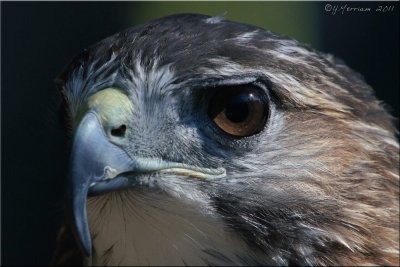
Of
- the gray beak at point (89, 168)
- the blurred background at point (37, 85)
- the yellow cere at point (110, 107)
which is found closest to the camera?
the gray beak at point (89, 168)

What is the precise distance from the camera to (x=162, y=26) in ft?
7.32

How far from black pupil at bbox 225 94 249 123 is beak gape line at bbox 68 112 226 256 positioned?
8.6 inches

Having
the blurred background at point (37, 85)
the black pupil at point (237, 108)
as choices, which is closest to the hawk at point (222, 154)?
the black pupil at point (237, 108)

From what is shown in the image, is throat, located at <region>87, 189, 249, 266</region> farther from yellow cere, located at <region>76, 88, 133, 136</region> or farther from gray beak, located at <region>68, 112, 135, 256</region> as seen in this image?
yellow cere, located at <region>76, 88, 133, 136</region>

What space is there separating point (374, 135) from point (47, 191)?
2.55 metres

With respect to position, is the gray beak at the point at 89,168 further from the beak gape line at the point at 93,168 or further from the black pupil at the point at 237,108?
the black pupil at the point at 237,108

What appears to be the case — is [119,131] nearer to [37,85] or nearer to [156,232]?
[156,232]

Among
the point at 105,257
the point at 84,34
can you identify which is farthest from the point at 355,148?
the point at 84,34

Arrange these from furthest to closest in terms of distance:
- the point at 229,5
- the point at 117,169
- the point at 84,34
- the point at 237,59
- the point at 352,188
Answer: the point at 84,34 < the point at 229,5 < the point at 352,188 < the point at 237,59 < the point at 117,169

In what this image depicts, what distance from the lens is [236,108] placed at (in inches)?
82.8

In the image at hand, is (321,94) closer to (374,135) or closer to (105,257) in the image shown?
(374,135)

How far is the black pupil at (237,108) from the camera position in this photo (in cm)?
209

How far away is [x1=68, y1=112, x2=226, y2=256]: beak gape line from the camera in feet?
6.23

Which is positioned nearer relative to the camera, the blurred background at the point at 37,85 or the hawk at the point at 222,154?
the hawk at the point at 222,154
